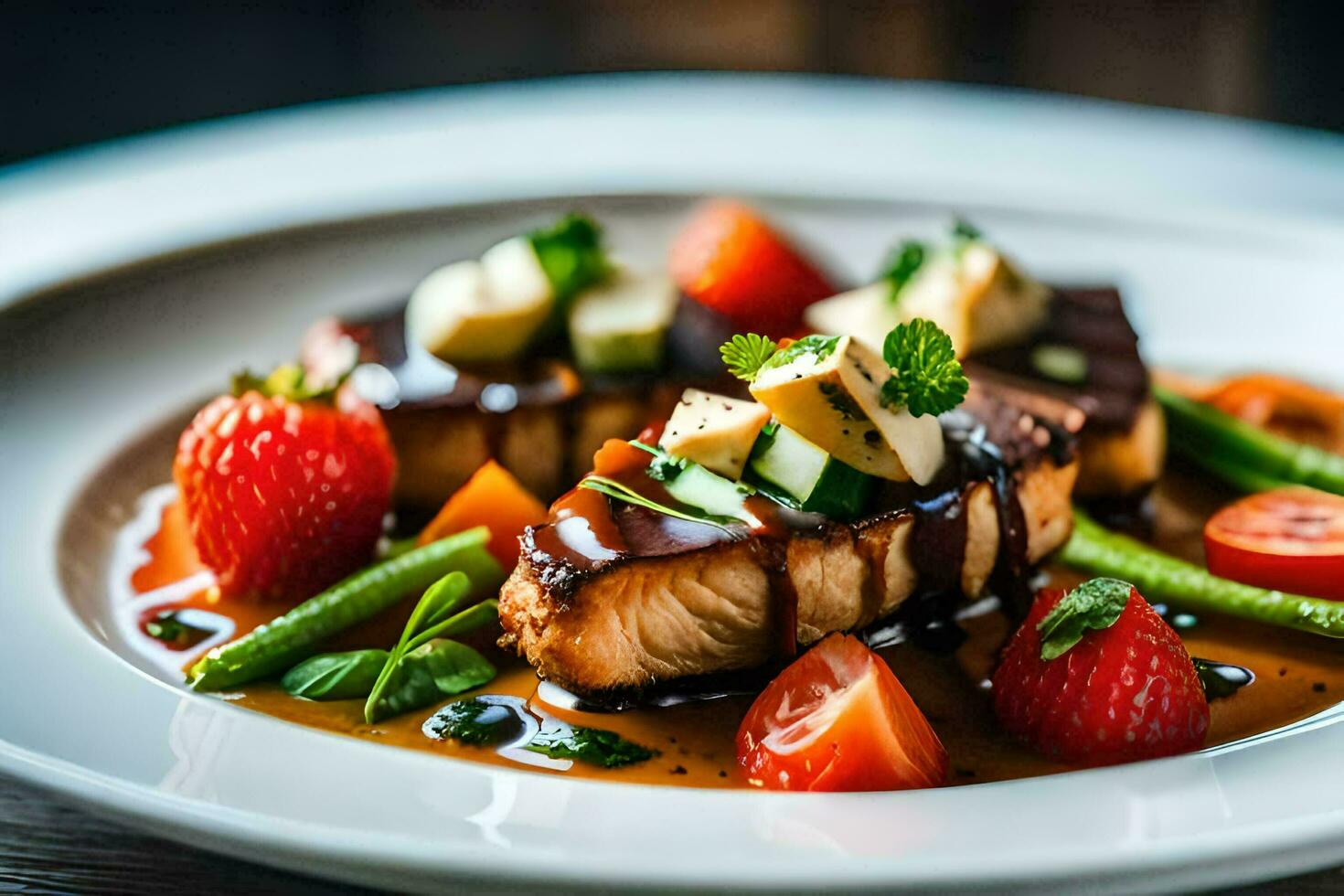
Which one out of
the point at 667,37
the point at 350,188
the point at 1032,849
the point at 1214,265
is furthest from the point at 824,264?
the point at 667,37

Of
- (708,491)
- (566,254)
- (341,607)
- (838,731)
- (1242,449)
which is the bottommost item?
(1242,449)

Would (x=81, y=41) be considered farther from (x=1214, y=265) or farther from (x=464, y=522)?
(x=1214, y=265)

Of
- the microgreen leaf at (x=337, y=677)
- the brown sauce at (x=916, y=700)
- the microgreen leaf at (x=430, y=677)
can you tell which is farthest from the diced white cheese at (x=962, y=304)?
the microgreen leaf at (x=337, y=677)

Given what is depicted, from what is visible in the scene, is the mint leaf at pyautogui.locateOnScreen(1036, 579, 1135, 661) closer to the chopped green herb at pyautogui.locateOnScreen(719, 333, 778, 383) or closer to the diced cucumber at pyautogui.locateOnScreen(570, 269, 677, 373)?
the chopped green herb at pyautogui.locateOnScreen(719, 333, 778, 383)

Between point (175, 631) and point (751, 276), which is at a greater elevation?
point (751, 276)

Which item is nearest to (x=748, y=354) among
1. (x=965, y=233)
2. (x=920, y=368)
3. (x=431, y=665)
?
(x=920, y=368)

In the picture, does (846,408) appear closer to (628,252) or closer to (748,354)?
(748,354)

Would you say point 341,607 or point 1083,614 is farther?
point 341,607

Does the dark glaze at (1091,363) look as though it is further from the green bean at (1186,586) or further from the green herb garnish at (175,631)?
the green herb garnish at (175,631)
